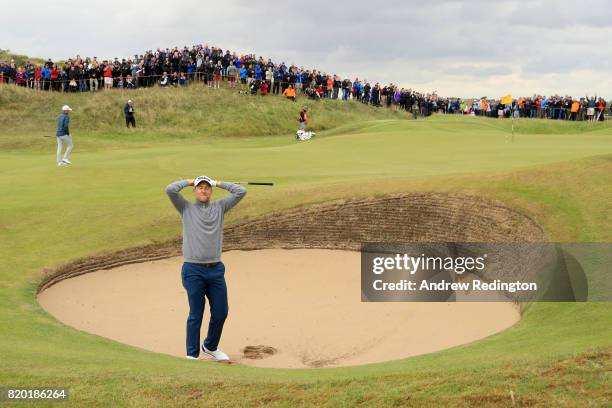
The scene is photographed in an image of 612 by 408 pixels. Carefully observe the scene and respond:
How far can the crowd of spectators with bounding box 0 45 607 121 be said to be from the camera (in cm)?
5931

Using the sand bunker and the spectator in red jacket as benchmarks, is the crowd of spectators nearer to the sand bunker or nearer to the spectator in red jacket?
the spectator in red jacket

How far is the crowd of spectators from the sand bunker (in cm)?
4349

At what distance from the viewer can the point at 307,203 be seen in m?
20.0

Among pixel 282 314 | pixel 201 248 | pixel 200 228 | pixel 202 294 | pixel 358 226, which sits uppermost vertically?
pixel 200 228

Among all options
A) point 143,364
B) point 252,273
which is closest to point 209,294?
point 143,364

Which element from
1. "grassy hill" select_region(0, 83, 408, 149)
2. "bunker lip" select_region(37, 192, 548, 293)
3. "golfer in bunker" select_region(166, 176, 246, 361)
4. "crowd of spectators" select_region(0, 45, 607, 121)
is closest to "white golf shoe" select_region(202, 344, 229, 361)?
"golfer in bunker" select_region(166, 176, 246, 361)

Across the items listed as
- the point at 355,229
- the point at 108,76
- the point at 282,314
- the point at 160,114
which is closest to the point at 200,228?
the point at 282,314

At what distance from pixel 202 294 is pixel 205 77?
52.0 meters

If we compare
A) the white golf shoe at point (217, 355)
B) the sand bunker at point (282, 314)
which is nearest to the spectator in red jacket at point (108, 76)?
the sand bunker at point (282, 314)

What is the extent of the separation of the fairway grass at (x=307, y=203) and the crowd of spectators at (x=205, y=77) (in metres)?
21.2

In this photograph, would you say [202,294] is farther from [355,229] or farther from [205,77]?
[205,77]

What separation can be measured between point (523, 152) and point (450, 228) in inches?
536

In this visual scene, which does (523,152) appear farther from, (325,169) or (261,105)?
(261,105)

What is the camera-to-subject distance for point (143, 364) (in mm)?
9781
